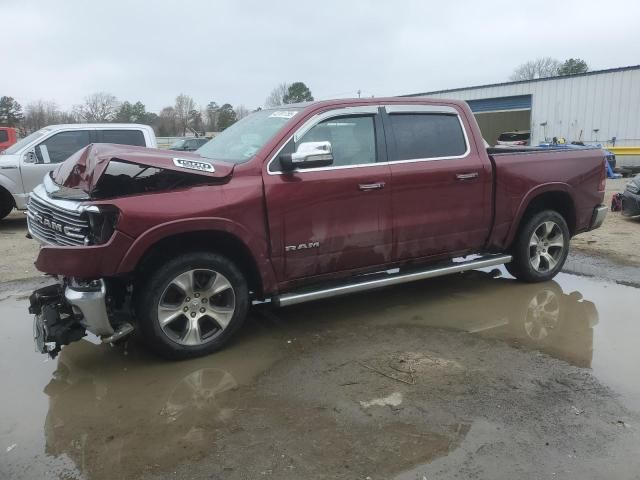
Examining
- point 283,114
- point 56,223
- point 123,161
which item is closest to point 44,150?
point 56,223

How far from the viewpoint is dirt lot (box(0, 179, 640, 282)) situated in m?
7.19

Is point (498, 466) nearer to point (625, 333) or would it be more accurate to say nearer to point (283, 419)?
point (283, 419)

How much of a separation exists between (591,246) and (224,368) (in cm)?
640

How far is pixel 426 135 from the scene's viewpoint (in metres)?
5.19

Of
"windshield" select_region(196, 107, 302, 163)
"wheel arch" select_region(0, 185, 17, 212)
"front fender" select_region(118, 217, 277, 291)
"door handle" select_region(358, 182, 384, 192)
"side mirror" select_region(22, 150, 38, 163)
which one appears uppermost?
"windshield" select_region(196, 107, 302, 163)

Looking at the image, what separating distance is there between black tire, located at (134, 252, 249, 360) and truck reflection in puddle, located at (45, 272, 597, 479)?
14 centimetres

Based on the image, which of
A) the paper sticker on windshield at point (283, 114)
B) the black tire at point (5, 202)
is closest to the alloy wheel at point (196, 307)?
the paper sticker on windshield at point (283, 114)

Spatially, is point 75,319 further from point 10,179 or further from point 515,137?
point 515,137

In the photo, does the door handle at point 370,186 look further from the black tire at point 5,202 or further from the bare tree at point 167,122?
the bare tree at point 167,122

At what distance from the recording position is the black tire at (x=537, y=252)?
5902mm

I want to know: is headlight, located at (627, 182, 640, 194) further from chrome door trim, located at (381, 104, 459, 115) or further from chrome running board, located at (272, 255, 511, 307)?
chrome door trim, located at (381, 104, 459, 115)

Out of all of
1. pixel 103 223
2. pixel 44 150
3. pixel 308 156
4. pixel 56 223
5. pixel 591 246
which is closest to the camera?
pixel 103 223

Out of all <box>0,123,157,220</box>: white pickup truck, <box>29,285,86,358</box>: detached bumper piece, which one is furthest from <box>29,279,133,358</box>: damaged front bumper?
<box>0,123,157,220</box>: white pickup truck

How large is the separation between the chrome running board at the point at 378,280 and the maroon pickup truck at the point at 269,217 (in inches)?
0.7
